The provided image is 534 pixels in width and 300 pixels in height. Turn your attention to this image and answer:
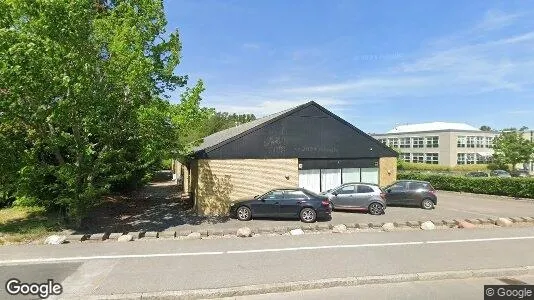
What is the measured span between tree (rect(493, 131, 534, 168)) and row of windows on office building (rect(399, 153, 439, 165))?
10.6 m

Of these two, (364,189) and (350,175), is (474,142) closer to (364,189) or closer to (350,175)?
(350,175)

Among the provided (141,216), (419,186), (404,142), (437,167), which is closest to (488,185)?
(419,186)

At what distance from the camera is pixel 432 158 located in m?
61.5

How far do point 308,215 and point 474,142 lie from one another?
187ft

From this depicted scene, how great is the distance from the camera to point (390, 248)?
1020 cm

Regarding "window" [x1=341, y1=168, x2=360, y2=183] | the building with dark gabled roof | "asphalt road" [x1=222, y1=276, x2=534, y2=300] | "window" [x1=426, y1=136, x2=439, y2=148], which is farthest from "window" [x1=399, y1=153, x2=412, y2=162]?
"asphalt road" [x1=222, y1=276, x2=534, y2=300]

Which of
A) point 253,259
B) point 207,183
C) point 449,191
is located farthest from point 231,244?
point 449,191

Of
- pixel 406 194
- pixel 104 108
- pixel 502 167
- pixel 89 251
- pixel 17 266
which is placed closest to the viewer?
pixel 17 266

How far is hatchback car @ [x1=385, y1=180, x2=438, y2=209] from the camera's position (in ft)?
63.7

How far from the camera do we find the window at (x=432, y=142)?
60.8 metres

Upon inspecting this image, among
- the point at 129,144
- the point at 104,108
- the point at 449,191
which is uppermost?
the point at 104,108

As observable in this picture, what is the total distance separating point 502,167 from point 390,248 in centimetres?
5206

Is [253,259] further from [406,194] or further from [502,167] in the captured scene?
[502,167]

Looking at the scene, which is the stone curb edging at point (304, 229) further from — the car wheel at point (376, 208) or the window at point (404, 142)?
the window at point (404, 142)
